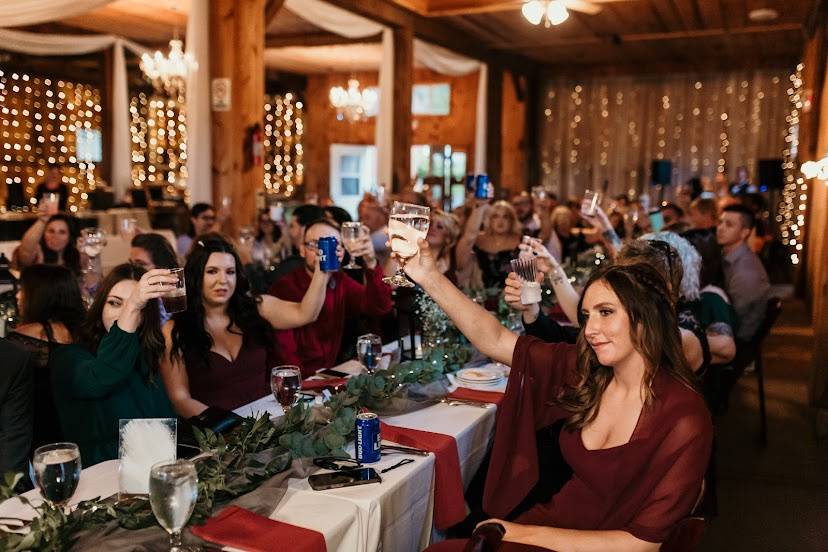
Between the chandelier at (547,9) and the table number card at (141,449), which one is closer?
the table number card at (141,449)

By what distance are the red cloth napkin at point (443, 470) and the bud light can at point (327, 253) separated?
101 cm

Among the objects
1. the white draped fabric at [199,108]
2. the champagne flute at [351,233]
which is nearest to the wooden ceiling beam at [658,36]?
the white draped fabric at [199,108]

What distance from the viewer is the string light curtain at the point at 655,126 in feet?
41.1

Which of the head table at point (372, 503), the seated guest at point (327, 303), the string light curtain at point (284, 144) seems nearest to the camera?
the head table at point (372, 503)

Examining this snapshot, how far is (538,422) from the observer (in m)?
2.23

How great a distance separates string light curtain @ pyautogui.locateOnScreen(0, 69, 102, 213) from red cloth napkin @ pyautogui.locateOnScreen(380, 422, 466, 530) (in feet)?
33.1

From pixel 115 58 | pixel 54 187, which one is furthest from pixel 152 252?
pixel 115 58

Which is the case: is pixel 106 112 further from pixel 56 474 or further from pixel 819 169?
pixel 56 474

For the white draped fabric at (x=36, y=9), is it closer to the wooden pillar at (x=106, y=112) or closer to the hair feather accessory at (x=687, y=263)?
the hair feather accessory at (x=687, y=263)

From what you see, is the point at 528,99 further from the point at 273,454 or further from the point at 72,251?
the point at 273,454

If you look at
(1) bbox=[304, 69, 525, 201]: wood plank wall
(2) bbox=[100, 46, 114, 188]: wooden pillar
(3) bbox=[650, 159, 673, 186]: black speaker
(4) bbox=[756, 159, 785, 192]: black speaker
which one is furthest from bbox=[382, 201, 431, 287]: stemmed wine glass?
(1) bbox=[304, 69, 525, 201]: wood plank wall

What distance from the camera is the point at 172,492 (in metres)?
1.41

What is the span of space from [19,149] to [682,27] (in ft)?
31.5

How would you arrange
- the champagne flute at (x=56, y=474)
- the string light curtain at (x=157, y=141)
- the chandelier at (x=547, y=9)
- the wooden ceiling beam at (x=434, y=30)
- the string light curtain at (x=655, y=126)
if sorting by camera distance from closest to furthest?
the champagne flute at (x=56, y=474) < the chandelier at (x=547, y=9) < the wooden ceiling beam at (x=434, y=30) < the string light curtain at (x=655, y=126) < the string light curtain at (x=157, y=141)
